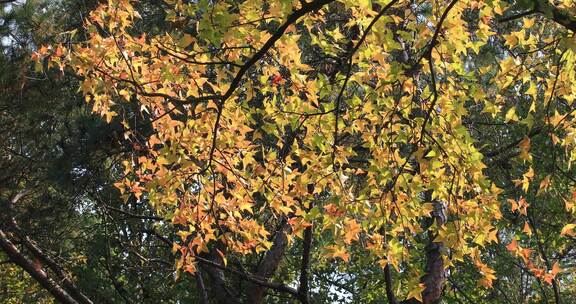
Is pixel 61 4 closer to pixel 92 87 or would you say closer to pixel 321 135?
pixel 92 87

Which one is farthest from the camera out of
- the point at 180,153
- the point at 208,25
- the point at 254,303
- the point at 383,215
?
the point at 254,303

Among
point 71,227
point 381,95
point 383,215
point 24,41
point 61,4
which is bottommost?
point 383,215

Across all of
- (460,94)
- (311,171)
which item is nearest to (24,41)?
(311,171)

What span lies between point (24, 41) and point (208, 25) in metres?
5.90

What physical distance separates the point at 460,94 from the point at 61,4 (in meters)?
6.10

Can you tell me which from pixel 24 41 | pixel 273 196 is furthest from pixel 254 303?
pixel 24 41

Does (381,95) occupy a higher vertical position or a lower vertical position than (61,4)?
lower

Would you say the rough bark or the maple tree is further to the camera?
the rough bark

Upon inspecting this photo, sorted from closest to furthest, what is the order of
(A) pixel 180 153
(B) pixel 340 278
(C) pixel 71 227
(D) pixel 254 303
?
(A) pixel 180 153, (D) pixel 254 303, (C) pixel 71 227, (B) pixel 340 278

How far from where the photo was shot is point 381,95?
12.5 ft

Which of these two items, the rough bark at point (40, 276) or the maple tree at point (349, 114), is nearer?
the maple tree at point (349, 114)

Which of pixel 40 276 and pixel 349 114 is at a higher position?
pixel 349 114

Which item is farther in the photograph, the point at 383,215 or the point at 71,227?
the point at 71,227

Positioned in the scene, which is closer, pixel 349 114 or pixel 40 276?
pixel 349 114
